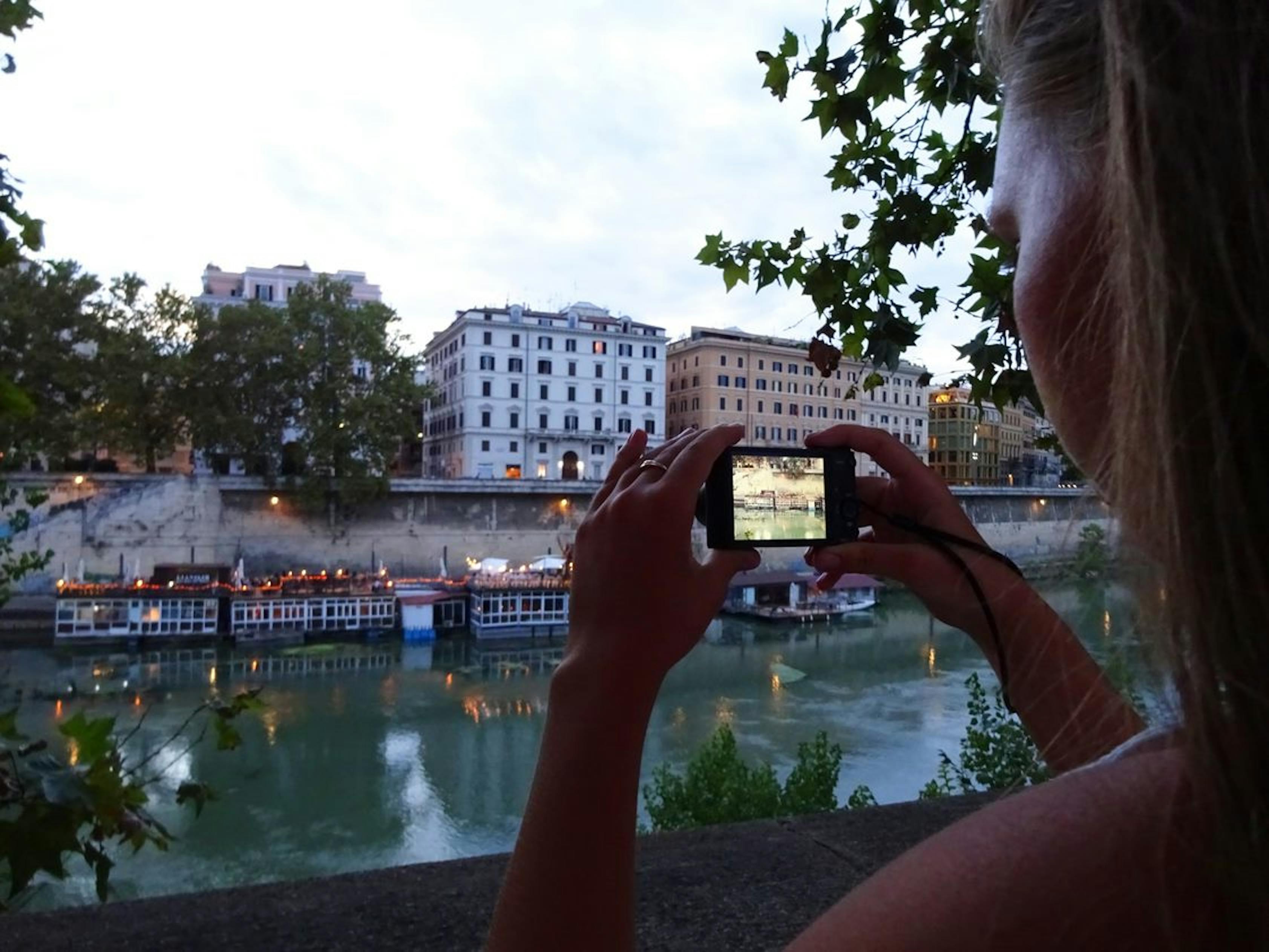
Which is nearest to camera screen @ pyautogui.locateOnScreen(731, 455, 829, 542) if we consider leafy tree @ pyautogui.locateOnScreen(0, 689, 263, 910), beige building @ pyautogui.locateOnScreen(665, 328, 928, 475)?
leafy tree @ pyautogui.locateOnScreen(0, 689, 263, 910)

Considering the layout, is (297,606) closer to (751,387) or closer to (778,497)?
(751,387)

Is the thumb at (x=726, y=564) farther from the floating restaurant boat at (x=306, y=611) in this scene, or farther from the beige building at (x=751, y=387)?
the floating restaurant boat at (x=306, y=611)

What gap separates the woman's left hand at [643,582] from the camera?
0.55 m

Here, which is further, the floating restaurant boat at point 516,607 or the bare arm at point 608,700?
the floating restaurant boat at point 516,607

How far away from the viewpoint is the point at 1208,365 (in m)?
0.30

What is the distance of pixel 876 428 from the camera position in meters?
0.91

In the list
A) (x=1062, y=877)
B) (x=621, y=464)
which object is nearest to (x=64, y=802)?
(x=621, y=464)

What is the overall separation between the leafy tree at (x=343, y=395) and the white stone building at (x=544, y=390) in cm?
Answer: 556

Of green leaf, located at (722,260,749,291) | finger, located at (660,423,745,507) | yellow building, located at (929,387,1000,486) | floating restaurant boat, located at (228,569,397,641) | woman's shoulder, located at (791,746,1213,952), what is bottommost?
floating restaurant boat, located at (228,569,397,641)

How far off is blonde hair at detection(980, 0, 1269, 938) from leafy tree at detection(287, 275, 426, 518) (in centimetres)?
1817

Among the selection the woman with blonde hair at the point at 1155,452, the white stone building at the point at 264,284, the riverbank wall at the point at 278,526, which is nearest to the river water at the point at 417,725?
the riverbank wall at the point at 278,526

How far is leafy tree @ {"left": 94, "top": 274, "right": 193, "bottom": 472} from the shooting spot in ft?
54.7

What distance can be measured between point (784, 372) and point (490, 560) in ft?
22.5

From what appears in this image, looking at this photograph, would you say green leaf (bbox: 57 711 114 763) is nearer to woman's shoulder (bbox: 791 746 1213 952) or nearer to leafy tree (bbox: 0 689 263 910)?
leafy tree (bbox: 0 689 263 910)
